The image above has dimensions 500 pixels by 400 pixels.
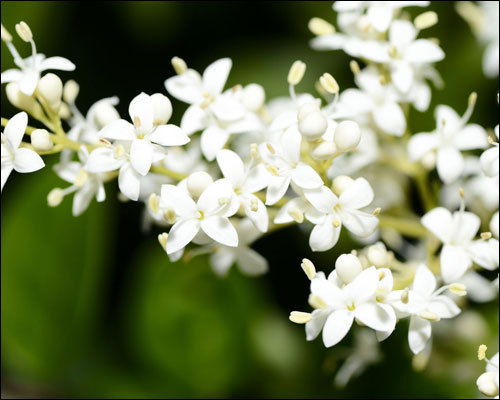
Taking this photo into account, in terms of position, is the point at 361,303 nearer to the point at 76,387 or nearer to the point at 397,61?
the point at 397,61

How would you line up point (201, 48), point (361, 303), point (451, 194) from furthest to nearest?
point (201, 48) → point (451, 194) → point (361, 303)

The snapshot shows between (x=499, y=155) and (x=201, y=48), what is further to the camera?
(x=201, y=48)

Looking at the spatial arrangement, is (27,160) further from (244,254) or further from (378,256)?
(378,256)

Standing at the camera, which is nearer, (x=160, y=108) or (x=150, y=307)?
(x=160, y=108)

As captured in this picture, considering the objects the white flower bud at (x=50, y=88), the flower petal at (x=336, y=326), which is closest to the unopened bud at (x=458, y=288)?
the flower petal at (x=336, y=326)

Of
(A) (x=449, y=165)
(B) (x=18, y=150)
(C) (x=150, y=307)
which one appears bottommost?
(C) (x=150, y=307)

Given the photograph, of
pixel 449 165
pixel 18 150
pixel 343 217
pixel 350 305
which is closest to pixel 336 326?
pixel 350 305

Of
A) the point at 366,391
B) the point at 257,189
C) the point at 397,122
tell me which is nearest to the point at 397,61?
the point at 397,122

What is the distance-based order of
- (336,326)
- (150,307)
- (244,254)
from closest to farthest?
(336,326) → (244,254) → (150,307)
